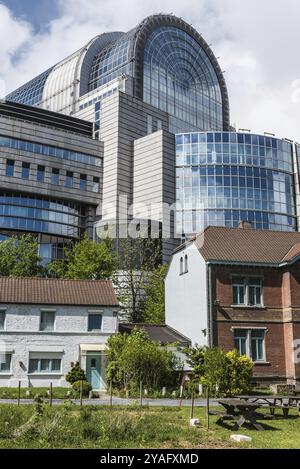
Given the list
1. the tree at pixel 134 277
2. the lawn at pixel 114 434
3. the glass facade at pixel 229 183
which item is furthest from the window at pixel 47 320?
the glass facade at pixel 229 183

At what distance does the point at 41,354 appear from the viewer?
3478cm

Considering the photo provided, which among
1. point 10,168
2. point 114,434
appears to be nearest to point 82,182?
point 10,168

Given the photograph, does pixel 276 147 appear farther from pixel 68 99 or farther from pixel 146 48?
pixel 68 99

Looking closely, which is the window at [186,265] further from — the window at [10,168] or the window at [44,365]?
the window at [10,168]

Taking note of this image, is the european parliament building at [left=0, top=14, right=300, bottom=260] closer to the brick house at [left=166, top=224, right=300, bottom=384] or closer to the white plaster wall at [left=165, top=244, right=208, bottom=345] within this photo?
the white plaster wall at [left=165, top=244, right=208, bottom=345]

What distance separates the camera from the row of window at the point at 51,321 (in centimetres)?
3477

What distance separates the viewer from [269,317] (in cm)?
3506

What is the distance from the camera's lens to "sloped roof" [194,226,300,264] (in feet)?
116

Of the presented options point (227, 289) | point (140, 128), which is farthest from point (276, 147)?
point (227, 289)

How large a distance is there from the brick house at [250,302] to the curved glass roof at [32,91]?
88709mm

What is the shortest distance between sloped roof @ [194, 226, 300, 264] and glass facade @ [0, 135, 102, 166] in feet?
169

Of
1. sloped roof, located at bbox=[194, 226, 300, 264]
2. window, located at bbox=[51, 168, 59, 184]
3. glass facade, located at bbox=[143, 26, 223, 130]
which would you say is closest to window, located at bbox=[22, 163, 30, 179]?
window, located at bbox=[51, 168, 59, 184]

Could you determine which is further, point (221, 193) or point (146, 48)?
point (146, 48)

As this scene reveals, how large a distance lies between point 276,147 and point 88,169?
103 feet
